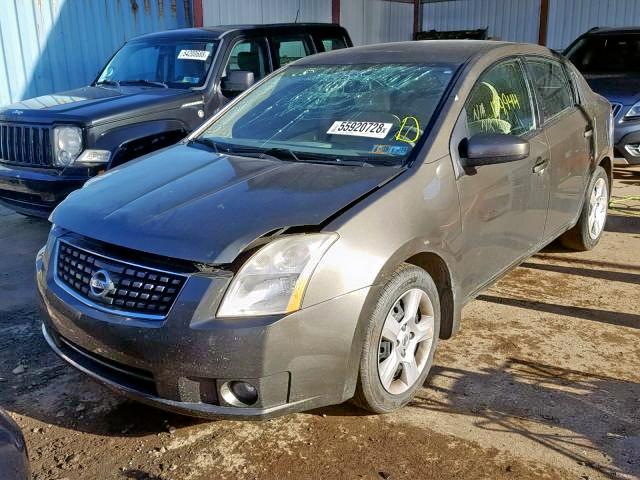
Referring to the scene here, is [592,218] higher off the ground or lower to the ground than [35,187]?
lower

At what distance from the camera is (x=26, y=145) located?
17.9ft

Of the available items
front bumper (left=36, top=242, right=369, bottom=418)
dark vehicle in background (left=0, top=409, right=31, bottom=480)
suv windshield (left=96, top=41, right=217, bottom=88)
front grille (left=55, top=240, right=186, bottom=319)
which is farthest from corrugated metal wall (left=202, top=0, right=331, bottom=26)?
dark vehicle in background (left=0, top=409, right=31, bottom=480)

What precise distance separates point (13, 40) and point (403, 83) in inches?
274

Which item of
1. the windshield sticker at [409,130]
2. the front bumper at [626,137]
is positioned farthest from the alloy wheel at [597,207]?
the front bumper at [626,137]

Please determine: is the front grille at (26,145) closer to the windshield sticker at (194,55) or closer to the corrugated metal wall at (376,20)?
the windshield sticker at (194,55)

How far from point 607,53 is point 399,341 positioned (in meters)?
7.71

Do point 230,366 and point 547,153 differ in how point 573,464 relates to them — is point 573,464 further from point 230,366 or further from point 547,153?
point 547,153

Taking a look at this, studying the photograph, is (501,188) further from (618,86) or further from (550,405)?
(618,86)

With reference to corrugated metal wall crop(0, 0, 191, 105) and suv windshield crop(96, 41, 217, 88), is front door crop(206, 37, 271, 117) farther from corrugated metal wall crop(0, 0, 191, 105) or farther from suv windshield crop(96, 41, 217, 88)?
corrugated metal wall crop(0, 0, 191, 105)

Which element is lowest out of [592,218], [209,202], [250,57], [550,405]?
[550,405]

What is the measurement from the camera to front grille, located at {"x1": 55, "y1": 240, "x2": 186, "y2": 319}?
8.30ft

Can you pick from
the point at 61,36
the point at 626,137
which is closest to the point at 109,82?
Answer: the point at 61,36

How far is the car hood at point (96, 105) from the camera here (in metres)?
5.28

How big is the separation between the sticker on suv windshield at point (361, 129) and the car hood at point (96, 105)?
2552 mm
